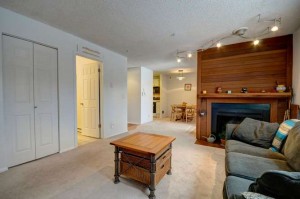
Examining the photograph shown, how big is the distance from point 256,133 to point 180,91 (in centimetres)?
609

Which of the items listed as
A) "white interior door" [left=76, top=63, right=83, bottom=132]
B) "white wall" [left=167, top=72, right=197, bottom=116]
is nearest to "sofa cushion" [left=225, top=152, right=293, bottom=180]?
"white interior door" [left=76, top=63, right=83, bottom=132]

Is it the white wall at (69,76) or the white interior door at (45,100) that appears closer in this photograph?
the white wall at (69,76)

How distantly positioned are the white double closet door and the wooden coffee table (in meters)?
1.67

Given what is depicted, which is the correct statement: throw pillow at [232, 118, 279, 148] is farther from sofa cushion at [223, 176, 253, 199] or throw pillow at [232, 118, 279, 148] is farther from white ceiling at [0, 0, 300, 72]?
white ceiling at [0, 0, 300, 72]

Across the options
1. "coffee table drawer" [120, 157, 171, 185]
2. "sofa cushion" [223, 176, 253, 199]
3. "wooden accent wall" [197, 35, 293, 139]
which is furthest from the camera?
"wooden accent wall" [197, 35, 293, 139]

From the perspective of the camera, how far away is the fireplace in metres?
3.16

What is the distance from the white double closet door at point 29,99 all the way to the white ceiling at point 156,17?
60 cm

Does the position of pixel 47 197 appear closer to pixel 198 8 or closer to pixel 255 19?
pixel 198 8

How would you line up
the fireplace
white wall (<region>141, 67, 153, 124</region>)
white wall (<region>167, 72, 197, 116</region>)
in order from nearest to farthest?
the fireplace
white wall (<region>141, 67, 153, 124</region>)
white wall (<region>167, 72, 197, 116</region>)

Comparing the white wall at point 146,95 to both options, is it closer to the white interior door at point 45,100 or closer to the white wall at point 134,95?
the white wall at point 134,95

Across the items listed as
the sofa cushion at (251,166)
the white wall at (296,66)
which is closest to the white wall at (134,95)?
the white wall at (296,66)

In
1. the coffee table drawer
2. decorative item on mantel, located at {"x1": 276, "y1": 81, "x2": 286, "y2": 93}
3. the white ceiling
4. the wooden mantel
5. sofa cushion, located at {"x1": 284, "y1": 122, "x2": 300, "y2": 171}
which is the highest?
the white ceiling

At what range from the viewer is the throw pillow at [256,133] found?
6.78 feet

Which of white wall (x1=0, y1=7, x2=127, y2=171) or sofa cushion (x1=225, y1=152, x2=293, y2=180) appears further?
white wall (x1=0, y1=7, x2=127, y2=171)
